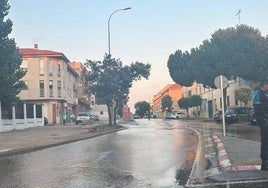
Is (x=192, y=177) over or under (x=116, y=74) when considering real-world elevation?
under

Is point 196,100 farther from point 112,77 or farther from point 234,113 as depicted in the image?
point 112,77

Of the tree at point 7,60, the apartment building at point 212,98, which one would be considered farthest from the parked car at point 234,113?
the tree at point 7,60

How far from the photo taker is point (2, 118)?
107ft

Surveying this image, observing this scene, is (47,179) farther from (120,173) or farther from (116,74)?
(116,74)

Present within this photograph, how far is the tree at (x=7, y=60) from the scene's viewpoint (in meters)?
30.3

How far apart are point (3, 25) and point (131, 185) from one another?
2559 centimetres

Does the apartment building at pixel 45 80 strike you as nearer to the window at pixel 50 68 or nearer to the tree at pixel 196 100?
the window at pixel 50 68

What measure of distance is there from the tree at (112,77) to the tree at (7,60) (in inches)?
322

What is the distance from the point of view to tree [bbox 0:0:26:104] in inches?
1194

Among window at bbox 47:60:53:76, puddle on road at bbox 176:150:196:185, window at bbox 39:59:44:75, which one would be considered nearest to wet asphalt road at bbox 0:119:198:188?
puddle on road at bbox 176:150:196:185

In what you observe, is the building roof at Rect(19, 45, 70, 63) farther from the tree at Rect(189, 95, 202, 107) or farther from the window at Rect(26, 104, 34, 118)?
the tree at Rect(189, 95, 202, 107)

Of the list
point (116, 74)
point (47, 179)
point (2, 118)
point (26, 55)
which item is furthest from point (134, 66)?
point (47, 179)

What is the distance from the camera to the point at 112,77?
1471 inches

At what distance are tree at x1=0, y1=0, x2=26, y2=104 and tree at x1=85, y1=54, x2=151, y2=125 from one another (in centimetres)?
818
